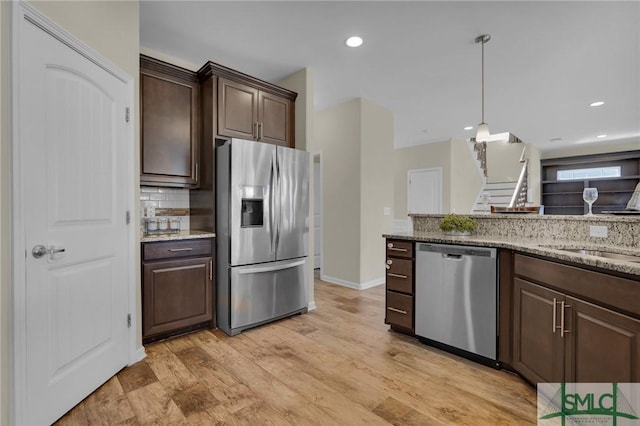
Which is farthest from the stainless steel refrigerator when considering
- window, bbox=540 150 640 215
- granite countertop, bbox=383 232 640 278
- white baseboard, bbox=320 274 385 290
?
window, bbox=540 150 640 215

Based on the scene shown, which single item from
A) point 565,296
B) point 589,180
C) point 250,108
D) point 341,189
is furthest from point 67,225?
point 589,180

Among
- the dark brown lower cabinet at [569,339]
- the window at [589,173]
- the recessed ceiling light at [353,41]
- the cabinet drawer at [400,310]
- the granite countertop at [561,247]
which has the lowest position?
the cabinet drawer at [400,310]

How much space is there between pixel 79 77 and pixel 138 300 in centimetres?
155

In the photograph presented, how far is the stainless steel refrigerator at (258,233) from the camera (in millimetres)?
2783

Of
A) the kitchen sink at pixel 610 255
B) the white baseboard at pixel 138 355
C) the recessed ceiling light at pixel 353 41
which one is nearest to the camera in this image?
the kitchen sink at pixel 610 255

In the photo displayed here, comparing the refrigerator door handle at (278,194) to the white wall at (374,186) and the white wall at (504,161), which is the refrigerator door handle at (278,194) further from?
the white wall at (504,161)

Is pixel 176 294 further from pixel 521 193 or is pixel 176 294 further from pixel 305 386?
pixel 521 193

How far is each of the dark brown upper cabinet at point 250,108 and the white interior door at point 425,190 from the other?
4757 mm

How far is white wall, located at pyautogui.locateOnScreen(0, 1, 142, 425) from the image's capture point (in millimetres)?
1409

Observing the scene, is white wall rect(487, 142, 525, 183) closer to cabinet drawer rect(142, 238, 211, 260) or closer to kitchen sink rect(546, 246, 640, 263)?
kitchen sink rect(546, 246, 640, 263)

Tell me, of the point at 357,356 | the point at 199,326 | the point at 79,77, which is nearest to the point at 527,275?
the point at 357,356

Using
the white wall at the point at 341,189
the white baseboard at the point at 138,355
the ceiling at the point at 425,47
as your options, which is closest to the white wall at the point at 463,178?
the ceiling at the point at 425,47

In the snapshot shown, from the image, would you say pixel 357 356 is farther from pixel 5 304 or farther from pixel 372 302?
pixel 5 304

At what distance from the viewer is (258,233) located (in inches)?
116
